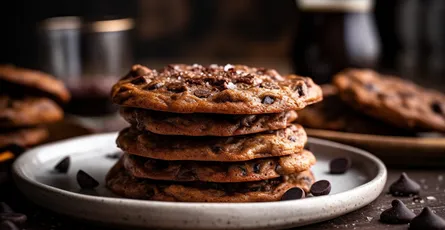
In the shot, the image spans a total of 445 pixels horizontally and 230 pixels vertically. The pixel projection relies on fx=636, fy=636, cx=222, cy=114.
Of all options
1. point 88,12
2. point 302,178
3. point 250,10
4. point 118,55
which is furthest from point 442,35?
point 302,178

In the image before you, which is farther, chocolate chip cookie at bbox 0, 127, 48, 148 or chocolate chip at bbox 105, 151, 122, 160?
chocolate chip cookie at bbox 0, 127, 48, 148

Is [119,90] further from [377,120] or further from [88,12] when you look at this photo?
[88,12]

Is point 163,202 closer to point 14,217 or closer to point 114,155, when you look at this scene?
point 14,217

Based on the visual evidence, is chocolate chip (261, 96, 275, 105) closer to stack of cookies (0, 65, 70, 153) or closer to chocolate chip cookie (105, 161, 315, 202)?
chocolate chip cookie (105, 161, 315, 202)

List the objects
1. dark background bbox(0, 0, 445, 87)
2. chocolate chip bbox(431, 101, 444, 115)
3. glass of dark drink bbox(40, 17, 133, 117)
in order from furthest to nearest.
→ dark background bbox(0, 0, 445, 87)
glass of dark drink bbox(40, 17, 133, 117)
chocolate chip bbox(431, 101, 444, 115)

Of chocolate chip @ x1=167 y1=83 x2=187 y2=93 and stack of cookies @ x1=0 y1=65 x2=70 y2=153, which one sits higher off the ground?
chocolate chip @ x1=167 y1=83 x2=187 y2=93

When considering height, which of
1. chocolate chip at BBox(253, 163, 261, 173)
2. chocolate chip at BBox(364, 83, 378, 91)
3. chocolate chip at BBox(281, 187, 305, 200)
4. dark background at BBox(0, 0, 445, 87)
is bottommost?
dark background at BBox(0, 0, 445, 87)

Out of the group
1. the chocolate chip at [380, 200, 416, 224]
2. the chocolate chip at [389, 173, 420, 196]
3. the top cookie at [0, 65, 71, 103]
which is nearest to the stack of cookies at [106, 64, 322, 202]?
the chocolate chip at [380, 200, 416, 224]

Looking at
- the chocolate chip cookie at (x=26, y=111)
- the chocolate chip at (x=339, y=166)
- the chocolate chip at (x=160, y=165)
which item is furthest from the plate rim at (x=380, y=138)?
the chocolate chip cookie at (x=26, y=111)
